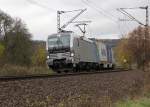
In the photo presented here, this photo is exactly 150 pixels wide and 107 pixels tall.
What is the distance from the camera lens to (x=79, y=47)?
3294 cm

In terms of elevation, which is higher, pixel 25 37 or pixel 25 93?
pixel 25 37

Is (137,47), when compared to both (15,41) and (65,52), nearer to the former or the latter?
(15,41)

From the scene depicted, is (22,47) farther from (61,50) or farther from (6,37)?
(61,50)

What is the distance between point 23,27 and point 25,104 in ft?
226

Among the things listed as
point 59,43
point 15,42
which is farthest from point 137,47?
point 59,43

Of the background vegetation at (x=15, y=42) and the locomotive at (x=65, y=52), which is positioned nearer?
the locomotive at (x=65, y=52)

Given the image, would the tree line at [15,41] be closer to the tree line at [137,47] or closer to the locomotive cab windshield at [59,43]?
the tree line at [137,47]

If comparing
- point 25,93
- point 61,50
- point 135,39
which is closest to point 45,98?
point 25,93

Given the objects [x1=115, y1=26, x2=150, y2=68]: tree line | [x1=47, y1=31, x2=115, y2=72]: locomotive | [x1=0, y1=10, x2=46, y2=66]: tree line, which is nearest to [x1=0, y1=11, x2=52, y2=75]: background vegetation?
[x1=0, y1=10, x2=46, y2=66]: tree line

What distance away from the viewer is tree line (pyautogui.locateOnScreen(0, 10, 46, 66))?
231 ft

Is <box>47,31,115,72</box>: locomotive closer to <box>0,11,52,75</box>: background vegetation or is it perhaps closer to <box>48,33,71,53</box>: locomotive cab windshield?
<box>48,33,71,53</box>: locomotive cab windshield

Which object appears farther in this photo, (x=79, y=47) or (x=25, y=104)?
(x=79, y=47)

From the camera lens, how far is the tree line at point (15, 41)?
231 feet

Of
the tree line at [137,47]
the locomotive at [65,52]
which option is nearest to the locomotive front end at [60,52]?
the locomotive at [65,52]
